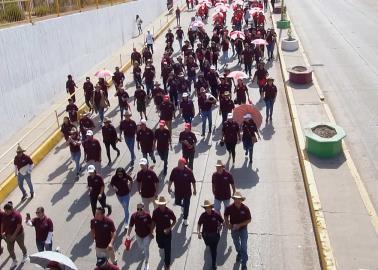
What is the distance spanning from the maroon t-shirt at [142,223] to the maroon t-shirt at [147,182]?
1.62m

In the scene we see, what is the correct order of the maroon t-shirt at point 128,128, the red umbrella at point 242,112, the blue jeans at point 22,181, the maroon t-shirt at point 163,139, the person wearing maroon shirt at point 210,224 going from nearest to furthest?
the person wearing maroon shirt at point 210,224
the blue jeans at point 22,181
the maroon t-shirt at point 163,139
the maroon t-shirt at point 128,128
the red umbrella at point 242,112

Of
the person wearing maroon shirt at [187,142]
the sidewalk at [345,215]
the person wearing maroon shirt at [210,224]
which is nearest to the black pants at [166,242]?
the person wearing maroon shirt at [210,224]

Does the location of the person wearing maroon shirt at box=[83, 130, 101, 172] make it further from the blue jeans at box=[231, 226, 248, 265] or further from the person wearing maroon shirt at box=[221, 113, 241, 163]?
the blue jeans at box=[231, 226, 248, 265]

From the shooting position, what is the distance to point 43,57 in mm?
19391

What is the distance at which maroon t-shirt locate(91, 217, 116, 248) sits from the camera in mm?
8398

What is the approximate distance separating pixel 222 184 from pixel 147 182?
1.57 meters

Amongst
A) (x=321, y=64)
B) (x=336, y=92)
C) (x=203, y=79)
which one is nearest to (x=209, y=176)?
(x=203, y=79)

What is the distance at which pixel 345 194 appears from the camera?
11156 millimetres

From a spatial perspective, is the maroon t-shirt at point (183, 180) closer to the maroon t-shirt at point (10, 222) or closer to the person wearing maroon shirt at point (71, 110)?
the maroon t-shirt at point (10, 222)

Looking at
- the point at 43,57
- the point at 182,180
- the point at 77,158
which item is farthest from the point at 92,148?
the point at 43,57

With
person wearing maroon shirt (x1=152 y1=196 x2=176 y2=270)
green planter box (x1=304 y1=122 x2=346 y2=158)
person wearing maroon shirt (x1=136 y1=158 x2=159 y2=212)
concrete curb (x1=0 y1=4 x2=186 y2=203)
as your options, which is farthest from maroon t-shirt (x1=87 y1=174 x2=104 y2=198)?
green planter box (x1=304 y1=122 x2=346 y2=158)

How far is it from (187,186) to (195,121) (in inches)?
282

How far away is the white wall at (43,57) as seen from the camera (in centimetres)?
Result: 1686

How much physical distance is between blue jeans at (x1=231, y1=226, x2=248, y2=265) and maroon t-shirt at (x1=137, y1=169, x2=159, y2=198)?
221 centimetres
